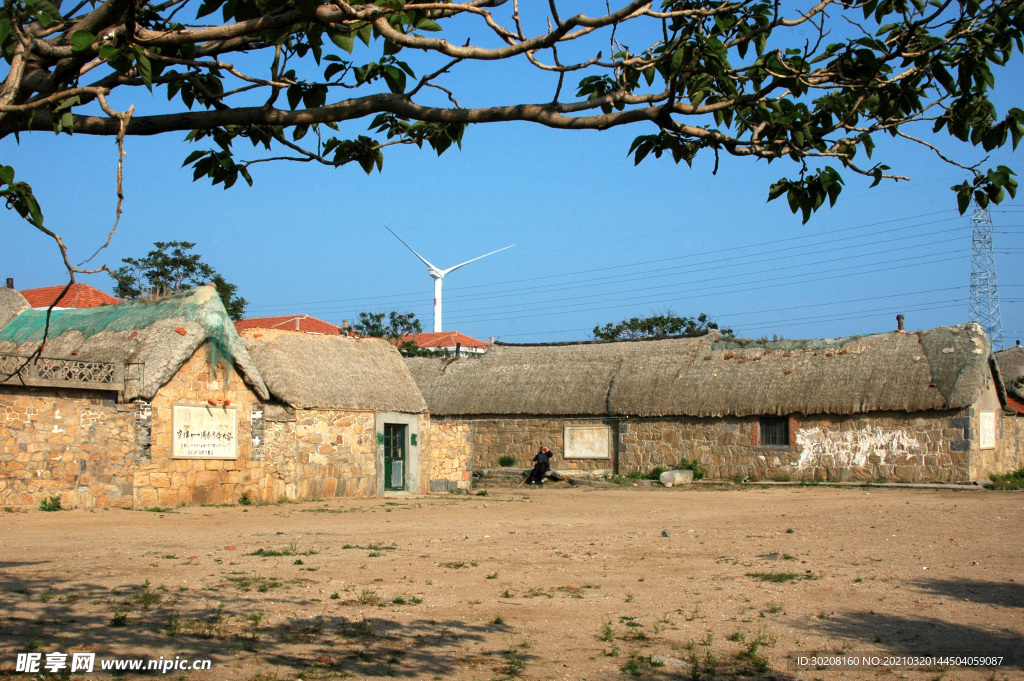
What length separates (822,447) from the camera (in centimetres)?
2745

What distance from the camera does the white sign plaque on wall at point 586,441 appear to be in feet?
103

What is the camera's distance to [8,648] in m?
5.72

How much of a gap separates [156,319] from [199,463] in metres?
2.89

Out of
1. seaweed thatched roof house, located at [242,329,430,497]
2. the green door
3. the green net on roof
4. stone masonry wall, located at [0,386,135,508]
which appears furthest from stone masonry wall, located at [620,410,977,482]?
stone masonry wall, located at [0,386,135,508]

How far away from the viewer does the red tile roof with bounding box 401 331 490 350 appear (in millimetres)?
73125

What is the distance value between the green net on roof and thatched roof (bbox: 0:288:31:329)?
343 centimetres

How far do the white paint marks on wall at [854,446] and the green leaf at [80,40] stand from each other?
84.0 ft

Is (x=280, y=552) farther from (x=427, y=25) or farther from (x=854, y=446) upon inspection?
(x=854, y=446)

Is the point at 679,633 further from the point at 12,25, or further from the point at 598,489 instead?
the point at 598,489

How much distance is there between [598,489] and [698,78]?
2225 centimetres

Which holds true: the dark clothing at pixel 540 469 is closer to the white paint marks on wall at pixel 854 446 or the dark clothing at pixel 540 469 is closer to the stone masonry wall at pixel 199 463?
the white paint marks on wall at pixel 854 446

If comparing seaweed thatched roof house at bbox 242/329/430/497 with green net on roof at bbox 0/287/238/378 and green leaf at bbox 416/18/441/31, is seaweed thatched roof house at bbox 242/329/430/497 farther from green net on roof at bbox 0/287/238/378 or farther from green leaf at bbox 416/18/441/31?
green leaf at bbox 416/18/441/31

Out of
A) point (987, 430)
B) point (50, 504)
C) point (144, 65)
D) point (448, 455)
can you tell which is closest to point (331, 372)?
point (448, 455)

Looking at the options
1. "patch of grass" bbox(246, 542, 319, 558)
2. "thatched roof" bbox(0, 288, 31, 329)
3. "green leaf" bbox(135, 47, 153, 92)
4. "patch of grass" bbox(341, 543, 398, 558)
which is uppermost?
"thatched roof" bbox(0, 288, 31, 329)
